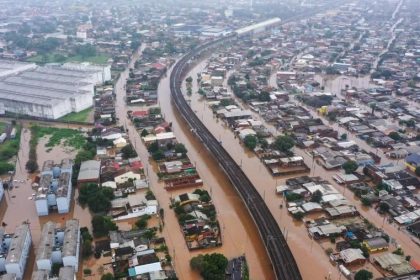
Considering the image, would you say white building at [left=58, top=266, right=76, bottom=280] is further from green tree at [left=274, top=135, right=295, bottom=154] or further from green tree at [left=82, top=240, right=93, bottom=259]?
green tree at [left=274, top=135, right=295, bottom=154]

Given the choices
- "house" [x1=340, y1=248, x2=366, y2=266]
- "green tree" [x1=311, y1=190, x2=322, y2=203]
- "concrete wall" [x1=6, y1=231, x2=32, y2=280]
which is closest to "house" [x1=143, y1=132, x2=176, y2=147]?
"green tree" [x1=311, y1=190, x2=322, y2=203]

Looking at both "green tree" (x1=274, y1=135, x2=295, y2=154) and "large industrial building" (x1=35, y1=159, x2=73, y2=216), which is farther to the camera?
"green tree" (x1=274, y1=135, x2=295, y2=154)

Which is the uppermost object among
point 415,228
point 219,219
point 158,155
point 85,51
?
point 85,51

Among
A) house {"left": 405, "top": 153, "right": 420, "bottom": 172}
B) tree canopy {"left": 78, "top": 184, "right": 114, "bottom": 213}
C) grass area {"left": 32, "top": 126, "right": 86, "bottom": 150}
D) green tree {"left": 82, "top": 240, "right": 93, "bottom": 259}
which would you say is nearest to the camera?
green tree {"left": 82, "top": 240, "right": 93, "bottom": 259}

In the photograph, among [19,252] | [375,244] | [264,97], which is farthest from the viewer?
[264,97]

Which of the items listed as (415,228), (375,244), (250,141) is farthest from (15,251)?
(415,228)

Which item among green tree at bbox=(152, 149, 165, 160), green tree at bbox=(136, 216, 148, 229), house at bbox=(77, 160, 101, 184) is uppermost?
house at bbox=(77, 160, 101, 184)

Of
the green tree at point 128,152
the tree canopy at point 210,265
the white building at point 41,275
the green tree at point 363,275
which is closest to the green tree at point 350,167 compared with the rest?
the green tree at point 363,275

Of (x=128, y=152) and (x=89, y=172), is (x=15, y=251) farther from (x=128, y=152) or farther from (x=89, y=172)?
(x=128, y=152)
